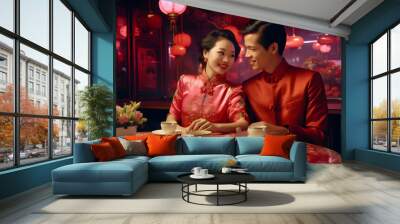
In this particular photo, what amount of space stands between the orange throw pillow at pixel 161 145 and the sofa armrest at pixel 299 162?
1897mm

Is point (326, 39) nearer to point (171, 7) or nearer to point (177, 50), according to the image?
point (177, 50)

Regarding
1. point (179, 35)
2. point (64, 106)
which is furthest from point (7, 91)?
point (179, 35)

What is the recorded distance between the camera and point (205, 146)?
6.46m

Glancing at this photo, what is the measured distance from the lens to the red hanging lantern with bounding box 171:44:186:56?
917cm

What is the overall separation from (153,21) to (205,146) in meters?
4.09

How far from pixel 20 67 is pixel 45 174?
1629 millimetres

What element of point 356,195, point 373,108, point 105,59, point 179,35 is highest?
point 179,35

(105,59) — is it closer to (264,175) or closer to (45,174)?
(45,174)

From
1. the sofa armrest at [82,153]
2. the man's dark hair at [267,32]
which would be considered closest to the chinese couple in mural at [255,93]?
the man's dark hair at [267,32]

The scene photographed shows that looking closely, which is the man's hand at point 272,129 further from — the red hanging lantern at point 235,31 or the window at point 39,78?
the window at point 39,78

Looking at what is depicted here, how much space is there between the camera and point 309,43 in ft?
30.5

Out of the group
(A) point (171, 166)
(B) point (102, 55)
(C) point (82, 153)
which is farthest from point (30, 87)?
(B) point (102, 55)

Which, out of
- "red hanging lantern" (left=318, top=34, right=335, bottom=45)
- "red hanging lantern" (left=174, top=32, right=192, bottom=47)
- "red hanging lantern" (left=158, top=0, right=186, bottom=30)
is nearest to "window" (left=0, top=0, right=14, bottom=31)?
"red hanging lantern" (left=158, top=0, right=186, bottom=30)

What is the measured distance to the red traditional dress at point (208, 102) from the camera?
9047mm
